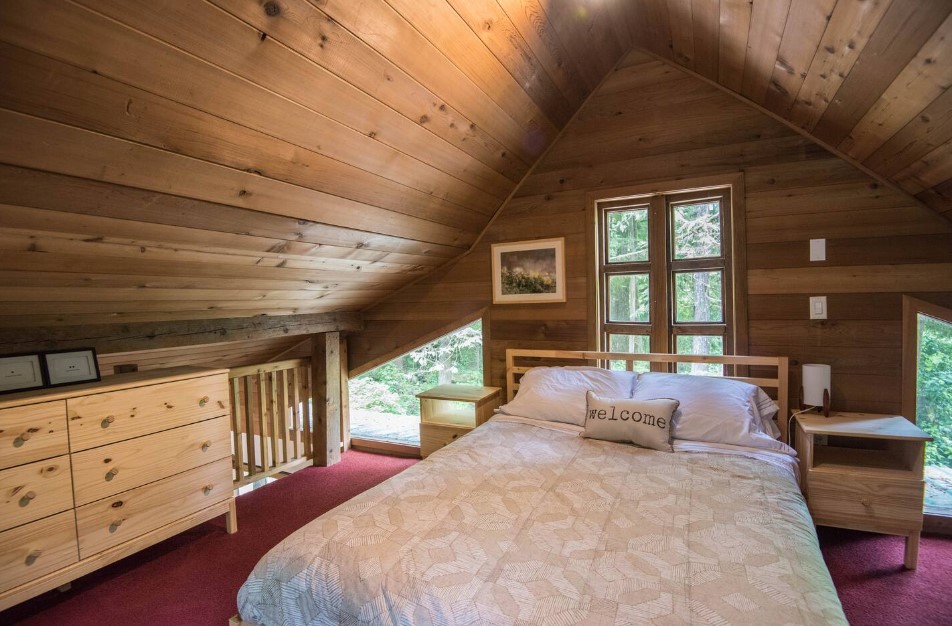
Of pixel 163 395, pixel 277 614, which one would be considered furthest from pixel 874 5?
pixel 163 395

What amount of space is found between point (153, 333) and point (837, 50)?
3367mm

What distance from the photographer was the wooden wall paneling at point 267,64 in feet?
3.90

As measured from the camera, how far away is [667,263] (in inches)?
116

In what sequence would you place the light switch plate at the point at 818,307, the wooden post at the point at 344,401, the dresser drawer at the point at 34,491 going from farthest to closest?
the wooden post at the point at 344,401 → the light switch plate at the point at 818,307 → the dresser drawer at the point at 34,491

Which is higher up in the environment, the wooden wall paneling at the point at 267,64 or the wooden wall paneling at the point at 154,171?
the wooden wall paneling at the point at 267,64

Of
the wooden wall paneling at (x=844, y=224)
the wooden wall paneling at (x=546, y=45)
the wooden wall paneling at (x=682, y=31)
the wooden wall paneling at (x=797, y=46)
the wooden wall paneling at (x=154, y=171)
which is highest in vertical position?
the wooden wall paneling at (x=682, y=31)

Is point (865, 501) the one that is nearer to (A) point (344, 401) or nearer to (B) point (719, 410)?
(B) point (719, 410)

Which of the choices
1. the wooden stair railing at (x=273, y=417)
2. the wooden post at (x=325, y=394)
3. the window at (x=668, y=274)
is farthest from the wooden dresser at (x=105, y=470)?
the window at (x=668, y=274)

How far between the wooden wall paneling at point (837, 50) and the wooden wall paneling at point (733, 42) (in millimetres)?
308

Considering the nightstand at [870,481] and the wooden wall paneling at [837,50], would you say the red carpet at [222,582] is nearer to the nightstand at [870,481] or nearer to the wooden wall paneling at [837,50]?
the nightstand at [870,481]

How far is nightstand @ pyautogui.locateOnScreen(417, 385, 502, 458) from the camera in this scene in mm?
3225

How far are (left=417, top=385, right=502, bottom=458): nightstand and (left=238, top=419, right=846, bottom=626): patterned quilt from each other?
4.11 ft

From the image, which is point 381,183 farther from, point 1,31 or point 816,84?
point 816,84

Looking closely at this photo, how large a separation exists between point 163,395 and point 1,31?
1.72 m
